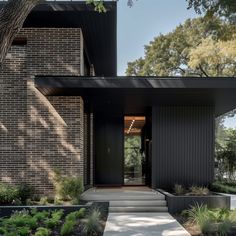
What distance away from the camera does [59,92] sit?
39.3 feet

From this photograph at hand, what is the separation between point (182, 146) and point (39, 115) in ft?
16.4

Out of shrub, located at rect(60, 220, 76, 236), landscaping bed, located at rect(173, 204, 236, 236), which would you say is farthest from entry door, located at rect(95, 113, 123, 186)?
shrub, located at rect(60, 220, 76, 236)

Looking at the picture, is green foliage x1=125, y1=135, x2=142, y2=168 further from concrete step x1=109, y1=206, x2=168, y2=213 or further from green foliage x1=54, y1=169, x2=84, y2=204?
green foliage x1=54, y1=169, x2=84, y2=204

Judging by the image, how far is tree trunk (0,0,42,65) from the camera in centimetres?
571

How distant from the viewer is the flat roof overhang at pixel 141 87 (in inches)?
444

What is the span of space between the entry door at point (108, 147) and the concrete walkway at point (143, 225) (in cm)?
583

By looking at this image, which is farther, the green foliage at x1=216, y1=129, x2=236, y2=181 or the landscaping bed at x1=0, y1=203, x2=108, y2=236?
the green foliage at x1=216, y1=129, x2=236, y2=181

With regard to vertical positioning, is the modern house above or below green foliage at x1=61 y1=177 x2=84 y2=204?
above

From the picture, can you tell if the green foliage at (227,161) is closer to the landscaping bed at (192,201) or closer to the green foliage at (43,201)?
the landscaping bed at (192,201)

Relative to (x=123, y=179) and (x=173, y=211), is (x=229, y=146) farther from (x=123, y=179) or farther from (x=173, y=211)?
(x=173, y=211)

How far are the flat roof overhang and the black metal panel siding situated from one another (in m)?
1.47

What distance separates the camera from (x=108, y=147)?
56.2 ft

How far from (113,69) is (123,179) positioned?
5.28 m

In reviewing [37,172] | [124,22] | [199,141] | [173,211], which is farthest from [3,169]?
[124,22]
